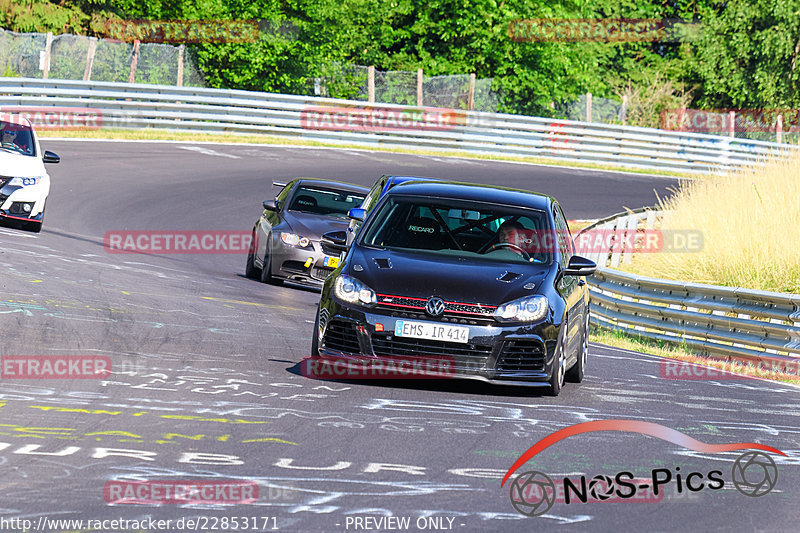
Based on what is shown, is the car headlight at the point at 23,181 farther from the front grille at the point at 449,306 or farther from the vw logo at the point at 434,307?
the vw logo at the point at 434,307

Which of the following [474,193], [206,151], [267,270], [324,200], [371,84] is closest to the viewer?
[474,193]

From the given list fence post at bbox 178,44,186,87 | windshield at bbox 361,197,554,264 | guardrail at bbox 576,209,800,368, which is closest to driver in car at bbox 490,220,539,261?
windshield at bbox 361,197,554,264

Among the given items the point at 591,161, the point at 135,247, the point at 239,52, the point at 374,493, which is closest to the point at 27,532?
the point at 374,493

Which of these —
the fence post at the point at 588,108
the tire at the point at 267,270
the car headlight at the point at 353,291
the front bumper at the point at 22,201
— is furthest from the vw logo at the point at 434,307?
the fence post at the point at 588,108

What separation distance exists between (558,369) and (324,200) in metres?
8.59

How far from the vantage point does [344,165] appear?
103ft

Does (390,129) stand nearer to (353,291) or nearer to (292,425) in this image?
(353,291)

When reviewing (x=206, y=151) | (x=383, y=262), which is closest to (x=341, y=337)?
(x=383, y=262)

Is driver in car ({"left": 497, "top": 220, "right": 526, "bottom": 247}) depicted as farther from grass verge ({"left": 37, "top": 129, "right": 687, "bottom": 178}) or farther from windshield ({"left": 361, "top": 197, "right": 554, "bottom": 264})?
grass verge ({"left": 37, "top": 129, "right": 687, "bottom": 178})

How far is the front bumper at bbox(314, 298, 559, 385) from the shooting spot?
930 centimetres

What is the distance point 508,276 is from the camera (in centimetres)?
977

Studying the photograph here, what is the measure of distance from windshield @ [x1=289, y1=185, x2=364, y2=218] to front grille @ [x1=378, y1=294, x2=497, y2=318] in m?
8.08

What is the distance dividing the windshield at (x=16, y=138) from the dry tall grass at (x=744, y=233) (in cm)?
901

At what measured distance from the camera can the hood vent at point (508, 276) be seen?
382 inches
